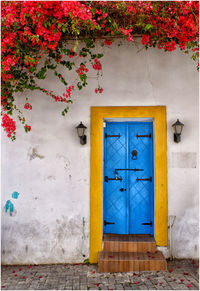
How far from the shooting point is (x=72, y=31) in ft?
14.3

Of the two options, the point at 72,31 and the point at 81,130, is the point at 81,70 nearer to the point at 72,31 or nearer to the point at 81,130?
the point at 72,31

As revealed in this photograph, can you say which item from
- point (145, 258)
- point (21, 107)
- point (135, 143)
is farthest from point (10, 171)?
point (145, 258)

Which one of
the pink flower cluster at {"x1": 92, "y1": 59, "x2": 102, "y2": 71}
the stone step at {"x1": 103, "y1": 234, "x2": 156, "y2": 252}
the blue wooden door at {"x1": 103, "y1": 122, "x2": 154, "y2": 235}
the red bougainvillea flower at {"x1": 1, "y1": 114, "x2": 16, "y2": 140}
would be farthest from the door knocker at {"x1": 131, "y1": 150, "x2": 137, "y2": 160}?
the red bougainvillea flower at {"x1": 1, "y1": 114, "x2": 16, "y2": 140}

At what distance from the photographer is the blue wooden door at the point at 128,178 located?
512cm

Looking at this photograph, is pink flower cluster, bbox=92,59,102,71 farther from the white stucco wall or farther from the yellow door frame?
the yellow door frame

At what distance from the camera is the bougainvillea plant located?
3915 mm

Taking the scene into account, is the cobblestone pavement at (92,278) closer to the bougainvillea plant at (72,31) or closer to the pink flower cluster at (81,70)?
the bougainvillea plant at (72,31)

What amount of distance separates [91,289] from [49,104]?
3414 millimetres

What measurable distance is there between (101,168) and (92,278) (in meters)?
1.93

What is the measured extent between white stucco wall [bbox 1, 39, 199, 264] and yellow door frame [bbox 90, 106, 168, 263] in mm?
115

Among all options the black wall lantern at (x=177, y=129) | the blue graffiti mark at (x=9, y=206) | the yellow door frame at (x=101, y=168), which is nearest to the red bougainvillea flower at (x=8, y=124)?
the blue graffiti mark at (x=9, y=206)

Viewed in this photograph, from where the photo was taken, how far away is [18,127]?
199 inches

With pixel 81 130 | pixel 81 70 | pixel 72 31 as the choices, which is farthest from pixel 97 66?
pixel 81 130

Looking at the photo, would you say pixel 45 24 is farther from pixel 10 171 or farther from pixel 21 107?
pixel 10 171
